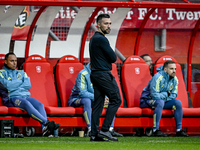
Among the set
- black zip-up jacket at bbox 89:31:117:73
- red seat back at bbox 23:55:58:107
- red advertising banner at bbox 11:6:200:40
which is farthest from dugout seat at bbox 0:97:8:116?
black zip-up jacket at bbox 89:31:117:73

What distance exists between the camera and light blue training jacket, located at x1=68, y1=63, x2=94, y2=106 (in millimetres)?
Result: 6457

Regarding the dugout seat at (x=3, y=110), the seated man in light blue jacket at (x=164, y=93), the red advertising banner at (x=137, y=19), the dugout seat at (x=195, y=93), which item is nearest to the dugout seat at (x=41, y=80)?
the red advertising banner at (x=137, y=19)

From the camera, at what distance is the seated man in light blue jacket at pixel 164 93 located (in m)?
6.59

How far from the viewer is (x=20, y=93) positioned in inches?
248

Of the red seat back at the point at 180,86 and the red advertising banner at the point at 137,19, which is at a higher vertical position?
the red advertising banner at the point at 137,19

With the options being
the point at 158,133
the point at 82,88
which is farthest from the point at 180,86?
the point at 82,88

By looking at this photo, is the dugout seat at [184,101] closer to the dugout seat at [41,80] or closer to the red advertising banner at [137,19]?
the red advertising banner at [137,19]

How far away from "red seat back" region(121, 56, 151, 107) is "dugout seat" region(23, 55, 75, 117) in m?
1.19

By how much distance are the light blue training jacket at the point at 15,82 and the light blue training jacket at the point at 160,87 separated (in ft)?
6.03

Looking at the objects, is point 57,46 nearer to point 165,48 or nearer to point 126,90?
point 126,90

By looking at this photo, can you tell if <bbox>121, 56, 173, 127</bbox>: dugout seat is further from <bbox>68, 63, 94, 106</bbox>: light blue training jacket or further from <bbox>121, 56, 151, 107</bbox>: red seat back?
<bbox>68, 63, 94, 106</bbox>: light blue training jacket

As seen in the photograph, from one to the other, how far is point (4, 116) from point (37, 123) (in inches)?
19.0

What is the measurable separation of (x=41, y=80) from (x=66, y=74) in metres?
0.41

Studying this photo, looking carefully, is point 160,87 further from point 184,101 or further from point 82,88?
point 82,88
